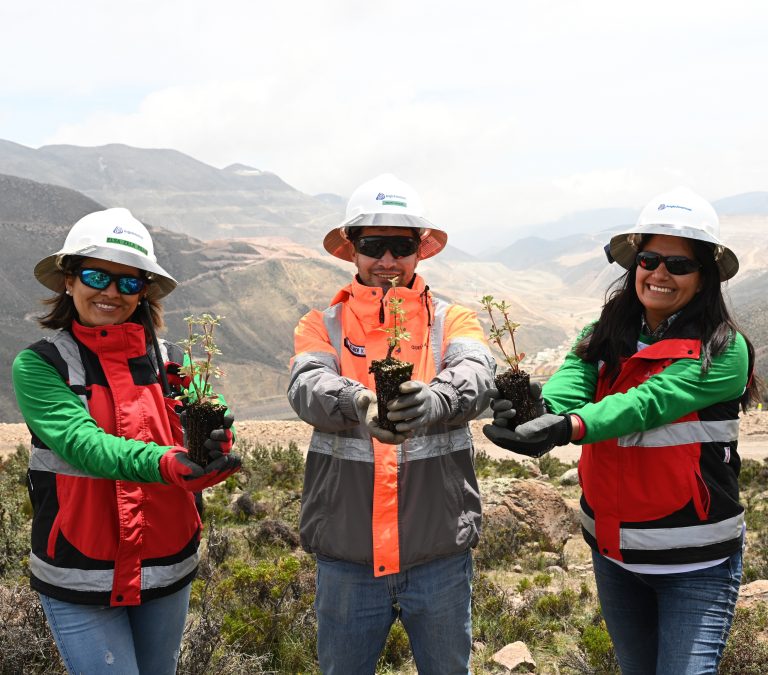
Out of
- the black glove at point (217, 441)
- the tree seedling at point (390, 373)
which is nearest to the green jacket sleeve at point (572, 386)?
the tree seedling at point (390, 373)

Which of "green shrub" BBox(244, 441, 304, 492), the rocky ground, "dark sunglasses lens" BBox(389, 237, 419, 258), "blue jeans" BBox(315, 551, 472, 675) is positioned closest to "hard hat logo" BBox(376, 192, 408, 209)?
"dark sunglasses lens" BBox(389, 237, 419, 258)

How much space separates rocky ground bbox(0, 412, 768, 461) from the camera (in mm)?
17566

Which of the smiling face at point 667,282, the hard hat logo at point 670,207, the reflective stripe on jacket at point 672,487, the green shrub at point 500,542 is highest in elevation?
the hard hat logo at point 670,207

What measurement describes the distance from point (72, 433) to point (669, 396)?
202 cm

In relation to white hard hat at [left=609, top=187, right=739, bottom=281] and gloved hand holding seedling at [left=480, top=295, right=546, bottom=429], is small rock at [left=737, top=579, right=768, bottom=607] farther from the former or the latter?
gloved hand holding seedling at [left=480, top=295, right=546, bottom=429]

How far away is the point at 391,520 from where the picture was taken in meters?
2.48

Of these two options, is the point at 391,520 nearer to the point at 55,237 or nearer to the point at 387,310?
the point at 387,310

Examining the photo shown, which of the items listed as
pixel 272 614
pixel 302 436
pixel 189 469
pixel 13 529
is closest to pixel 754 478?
pixel 272 614

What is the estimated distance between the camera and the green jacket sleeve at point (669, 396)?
2.46 m

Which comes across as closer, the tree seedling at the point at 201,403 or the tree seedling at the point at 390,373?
the tree seedling at the point at 390,373

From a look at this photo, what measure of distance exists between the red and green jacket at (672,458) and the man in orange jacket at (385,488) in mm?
491

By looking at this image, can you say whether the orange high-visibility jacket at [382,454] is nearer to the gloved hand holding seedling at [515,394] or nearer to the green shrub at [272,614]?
the gloved hand holding seedling at [515,394]

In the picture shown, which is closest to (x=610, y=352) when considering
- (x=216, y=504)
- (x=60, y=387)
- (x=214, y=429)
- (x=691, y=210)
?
(x=691, y=210)

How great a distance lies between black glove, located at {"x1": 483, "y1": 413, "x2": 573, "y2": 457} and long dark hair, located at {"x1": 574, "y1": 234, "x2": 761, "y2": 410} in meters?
0.46
